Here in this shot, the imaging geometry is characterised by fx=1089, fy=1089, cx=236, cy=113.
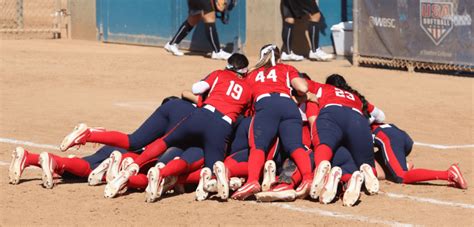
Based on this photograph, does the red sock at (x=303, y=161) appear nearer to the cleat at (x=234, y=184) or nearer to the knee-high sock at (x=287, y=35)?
the cleat at (x=234, y=184)

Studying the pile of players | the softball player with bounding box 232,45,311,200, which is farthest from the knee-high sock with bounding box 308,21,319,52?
the pile of players

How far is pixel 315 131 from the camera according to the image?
968 centimetres

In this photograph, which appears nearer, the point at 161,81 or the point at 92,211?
the point at 92,211

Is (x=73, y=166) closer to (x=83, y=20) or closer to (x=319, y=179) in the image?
(x=319, y=179)

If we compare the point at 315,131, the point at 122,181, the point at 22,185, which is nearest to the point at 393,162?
the point at 315,131

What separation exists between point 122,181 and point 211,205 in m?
0.79

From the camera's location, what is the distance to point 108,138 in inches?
380

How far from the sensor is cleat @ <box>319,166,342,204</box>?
889 cm

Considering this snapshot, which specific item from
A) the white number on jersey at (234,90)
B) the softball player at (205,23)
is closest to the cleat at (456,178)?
the white number on jersey at (234,90)

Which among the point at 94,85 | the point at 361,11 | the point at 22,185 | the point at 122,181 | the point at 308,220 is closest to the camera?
the point at 308,220

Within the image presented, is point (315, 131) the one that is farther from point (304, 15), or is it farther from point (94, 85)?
point (304, 15)

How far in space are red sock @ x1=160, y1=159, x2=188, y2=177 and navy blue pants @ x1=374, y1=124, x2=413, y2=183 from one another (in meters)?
2.00

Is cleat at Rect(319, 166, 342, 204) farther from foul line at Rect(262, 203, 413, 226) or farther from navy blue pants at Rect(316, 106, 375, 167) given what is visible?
navy blue pants at Rect(316, 106, 375, 167)

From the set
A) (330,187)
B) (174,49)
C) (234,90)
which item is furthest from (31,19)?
(330,187)
